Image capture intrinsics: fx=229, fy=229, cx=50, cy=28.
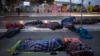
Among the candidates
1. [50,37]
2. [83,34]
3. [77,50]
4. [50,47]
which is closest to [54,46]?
[50,47]

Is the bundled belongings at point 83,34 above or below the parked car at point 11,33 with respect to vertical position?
below

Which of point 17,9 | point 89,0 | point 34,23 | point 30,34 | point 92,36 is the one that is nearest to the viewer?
point 92,36

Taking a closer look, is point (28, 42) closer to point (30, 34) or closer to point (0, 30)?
point (30, 34)

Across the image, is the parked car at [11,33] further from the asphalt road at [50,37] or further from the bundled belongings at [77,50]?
the bundled belongings at [77,50]

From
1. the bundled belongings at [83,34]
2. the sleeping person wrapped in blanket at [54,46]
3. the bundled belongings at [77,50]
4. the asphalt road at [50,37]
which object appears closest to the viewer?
the bundled belongings at [77,50]

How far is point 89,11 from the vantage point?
1030 cm

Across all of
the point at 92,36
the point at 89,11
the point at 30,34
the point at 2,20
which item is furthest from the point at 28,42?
the point at 89,11

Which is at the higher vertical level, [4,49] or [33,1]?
[33,1]

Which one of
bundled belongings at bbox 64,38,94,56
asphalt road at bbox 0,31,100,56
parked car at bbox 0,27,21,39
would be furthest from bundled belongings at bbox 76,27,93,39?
parked car at bbox 0,27,21,39

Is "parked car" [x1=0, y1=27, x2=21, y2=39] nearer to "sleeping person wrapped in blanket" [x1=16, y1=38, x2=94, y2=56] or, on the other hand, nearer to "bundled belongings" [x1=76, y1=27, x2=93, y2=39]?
"sleeping person wrapped in blanket" [x1=16, y1=38, x2=94, y2=56]

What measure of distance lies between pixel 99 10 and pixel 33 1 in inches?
127

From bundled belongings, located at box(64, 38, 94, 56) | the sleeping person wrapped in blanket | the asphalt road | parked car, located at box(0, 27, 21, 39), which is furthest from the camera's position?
parked car, located at box(0, 27, 21, 39)

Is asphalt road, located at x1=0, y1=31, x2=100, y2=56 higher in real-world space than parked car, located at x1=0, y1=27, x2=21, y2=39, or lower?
lower

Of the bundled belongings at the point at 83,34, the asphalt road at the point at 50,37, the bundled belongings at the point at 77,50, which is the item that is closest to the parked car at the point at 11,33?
the asphalt road at the point at 50,37
